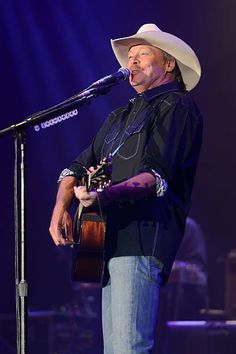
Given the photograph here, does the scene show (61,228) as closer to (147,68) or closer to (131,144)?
(131,144)

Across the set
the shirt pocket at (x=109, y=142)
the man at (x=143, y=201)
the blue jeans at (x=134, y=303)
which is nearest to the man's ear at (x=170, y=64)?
the man at (x=143, y=201)

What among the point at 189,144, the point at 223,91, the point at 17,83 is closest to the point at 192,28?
the point at 223,91

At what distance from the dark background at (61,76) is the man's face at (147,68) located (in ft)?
11.2

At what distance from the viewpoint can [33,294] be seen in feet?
26.9

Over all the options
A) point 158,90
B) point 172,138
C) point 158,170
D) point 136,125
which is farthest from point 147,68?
point 158,170

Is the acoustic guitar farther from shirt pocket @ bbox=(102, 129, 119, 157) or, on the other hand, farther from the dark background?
the dark background

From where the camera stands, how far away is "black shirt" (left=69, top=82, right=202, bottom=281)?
3006mm

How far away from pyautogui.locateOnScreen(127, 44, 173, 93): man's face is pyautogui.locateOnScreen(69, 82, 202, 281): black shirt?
0.44 feet

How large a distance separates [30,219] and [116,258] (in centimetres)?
520

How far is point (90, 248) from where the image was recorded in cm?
309

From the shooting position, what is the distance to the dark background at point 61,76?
723 centimetres

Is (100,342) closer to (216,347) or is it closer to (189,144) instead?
(216,347)

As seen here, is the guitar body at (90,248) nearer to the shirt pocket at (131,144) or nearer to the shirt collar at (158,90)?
the shirt pocket at (131,144)

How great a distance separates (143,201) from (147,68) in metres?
0.71
